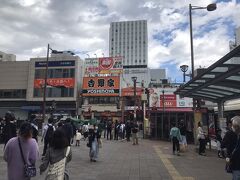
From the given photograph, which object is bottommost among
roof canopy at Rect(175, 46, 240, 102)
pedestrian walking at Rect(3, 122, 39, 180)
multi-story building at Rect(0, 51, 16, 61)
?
pedestrian walking at Rect(3, 122, 39, 180)

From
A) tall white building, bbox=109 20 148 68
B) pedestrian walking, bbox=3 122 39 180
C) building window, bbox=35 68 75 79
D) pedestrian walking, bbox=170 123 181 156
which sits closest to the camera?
pedestrian walking, bbox=3 122 39 180

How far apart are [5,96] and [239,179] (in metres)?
63.0

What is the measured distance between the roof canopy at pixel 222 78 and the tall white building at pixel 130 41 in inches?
4576

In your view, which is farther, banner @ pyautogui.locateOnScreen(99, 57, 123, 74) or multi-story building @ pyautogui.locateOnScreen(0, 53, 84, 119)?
banner @ pyautogui.locateOnScreen(99, 57, 123, 74)

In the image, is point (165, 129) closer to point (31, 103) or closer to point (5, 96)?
point (31, 103)

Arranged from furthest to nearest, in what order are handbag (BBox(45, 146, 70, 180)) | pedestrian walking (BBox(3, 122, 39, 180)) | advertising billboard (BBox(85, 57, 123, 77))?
1. advertising billboard (BBox(85, 57, 123, 77))
2. handbag (BBox(45, 146, 70, 180))
3. pedestrian walking (BBox(3, 122, 39, 180))

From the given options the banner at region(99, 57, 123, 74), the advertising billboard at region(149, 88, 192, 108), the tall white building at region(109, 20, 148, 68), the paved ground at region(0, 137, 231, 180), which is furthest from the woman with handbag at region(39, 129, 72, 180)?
the tall white building at region(109, 20, 148, 68)

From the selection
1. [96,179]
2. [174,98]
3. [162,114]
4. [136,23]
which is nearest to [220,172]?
[96,179]

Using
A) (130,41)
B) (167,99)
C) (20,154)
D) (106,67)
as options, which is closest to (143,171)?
(20,154)

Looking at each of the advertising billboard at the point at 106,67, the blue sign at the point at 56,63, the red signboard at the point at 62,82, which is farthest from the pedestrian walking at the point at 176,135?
the blue sign at the point at 56,63

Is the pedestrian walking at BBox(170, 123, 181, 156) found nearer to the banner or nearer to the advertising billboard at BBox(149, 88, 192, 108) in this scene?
the advertising billboard at BBox(149, 88, 192, 108)

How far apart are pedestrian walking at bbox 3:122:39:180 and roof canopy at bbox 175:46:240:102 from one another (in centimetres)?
593

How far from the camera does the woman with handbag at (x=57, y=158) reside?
522cm

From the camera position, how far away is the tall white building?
135 m
